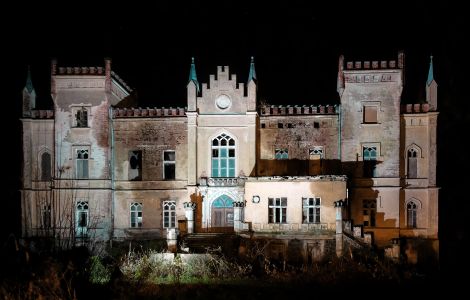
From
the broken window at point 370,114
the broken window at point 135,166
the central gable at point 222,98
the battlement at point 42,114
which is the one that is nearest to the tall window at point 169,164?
the broken window at point 135,166

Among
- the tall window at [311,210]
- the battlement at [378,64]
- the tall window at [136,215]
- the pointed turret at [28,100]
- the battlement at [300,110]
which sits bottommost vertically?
the tall window at [136,215]

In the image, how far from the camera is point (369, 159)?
37.3m

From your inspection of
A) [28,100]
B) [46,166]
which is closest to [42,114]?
[28,100]

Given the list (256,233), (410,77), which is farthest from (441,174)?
(256,233)

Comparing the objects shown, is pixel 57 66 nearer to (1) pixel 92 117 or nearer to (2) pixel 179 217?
(1) pixel 92 117

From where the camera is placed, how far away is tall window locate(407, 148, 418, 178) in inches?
1476

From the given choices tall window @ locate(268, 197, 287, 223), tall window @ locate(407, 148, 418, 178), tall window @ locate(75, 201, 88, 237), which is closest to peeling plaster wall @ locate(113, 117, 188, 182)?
tall window @ locate(75, 201, 88, 237)

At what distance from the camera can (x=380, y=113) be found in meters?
37.0

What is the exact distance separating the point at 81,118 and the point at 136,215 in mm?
6928

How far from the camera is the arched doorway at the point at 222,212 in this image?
123ft

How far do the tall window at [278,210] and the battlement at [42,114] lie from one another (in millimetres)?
14975

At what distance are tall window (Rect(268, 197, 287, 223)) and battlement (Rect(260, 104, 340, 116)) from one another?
5.97 metres

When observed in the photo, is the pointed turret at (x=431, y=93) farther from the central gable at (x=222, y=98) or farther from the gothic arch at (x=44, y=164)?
the gothic arch at (x=44, y=164)

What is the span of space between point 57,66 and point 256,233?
16225mm
